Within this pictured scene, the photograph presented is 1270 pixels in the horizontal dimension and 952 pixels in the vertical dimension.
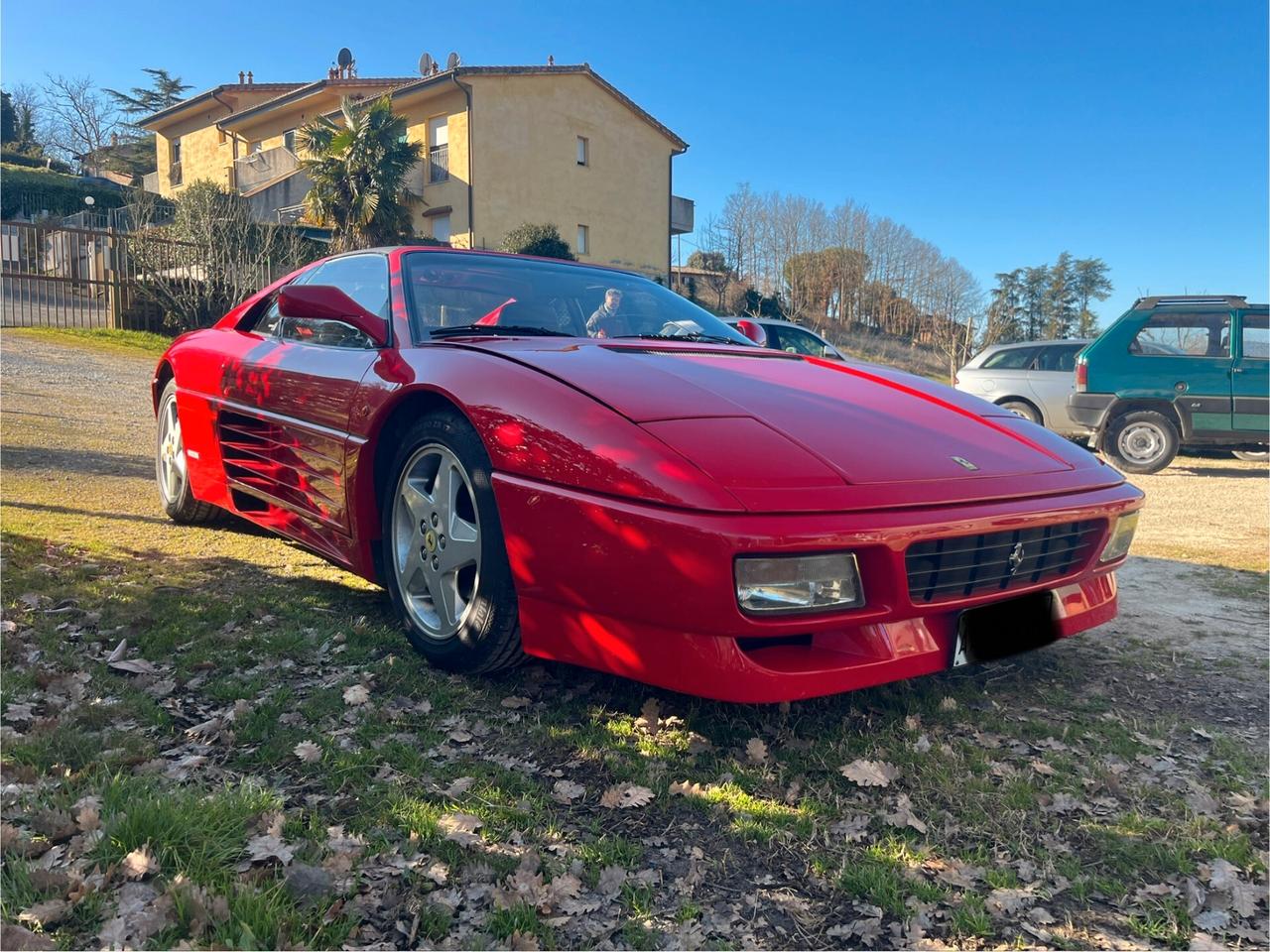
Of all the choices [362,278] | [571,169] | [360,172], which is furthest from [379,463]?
[571,169]

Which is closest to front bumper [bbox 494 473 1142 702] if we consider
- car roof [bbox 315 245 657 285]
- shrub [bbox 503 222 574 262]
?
car roof [bbox 315 245 657 285]

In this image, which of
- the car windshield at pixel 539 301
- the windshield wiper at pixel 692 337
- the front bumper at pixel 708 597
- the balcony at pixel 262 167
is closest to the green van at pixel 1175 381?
the car windshield at pixel 539 301

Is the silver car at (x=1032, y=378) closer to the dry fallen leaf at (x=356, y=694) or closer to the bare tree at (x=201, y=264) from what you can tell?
the dry fallen leaf at (x=356, y=694)

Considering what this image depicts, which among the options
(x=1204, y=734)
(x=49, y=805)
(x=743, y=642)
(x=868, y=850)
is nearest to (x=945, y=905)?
(x=868, y=850)

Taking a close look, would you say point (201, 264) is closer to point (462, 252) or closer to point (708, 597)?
point (462, 252)

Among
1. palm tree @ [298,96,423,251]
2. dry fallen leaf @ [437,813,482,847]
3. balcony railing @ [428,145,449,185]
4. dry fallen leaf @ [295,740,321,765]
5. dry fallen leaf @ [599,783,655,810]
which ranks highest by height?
balcony railing @ [428,145,449,185]

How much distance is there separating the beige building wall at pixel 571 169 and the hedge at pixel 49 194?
1495 centimetres

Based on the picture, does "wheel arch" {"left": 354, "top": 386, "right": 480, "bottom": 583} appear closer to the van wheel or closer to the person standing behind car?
the person standing behind car

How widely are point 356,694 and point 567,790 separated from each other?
80 centimetres

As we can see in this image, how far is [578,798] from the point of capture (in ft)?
6.70

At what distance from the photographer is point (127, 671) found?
261cm

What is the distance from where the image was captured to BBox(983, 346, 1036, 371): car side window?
1095 cm

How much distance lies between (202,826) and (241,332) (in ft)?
9.98

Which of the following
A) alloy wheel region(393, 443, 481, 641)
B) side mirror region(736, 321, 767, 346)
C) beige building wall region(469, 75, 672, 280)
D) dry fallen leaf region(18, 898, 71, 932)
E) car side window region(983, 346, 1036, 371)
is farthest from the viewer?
beige building wall region(469, 75, 672, 280)
